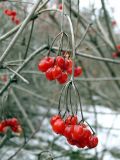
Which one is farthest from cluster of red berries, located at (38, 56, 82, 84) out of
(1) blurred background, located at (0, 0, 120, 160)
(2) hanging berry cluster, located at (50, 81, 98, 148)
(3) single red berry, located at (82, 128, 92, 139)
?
(1) blurred background, located at (0, 0, 120, 160)

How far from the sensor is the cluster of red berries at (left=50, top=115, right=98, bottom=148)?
1698 mm

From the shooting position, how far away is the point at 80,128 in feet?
5.59

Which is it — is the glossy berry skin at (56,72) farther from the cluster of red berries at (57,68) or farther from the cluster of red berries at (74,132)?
the cluster of red berries at (74,132)

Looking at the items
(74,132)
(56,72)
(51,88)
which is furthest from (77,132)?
(51,88)

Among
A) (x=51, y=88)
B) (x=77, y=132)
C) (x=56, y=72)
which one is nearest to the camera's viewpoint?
(x=77, y=132)

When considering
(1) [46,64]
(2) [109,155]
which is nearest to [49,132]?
(2) [109,155]

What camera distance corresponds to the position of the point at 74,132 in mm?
1682

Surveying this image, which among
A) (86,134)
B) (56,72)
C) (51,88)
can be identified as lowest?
(51,88)

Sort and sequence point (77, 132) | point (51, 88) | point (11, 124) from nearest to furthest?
point (77, 132), point (11, 124), point (51, 88)

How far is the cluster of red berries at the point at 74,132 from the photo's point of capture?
170cm

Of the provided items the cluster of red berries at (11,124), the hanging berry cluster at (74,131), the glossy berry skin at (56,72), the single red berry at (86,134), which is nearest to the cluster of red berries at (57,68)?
the glossy berry skin at (56,72)

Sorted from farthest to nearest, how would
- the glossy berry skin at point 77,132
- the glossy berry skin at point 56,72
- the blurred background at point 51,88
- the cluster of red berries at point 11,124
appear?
the blurred background at point 51,88
the cluster of red berries at point 11,124
the glossy berry skin at point 56,72
the glossy berry skin at point 77,132

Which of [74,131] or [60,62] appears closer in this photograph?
[74,131]

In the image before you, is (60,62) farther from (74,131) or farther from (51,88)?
(51,88)
